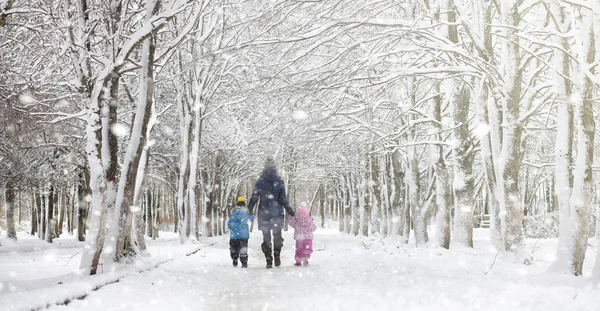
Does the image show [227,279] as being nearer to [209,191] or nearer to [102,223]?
[102,223]

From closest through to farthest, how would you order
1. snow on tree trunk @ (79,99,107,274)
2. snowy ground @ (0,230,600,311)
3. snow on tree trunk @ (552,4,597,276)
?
1. snowy ground @ (0,230,600,311)
2. snow on tree trunk @ (552,4,597,276)
3. snow on tree trunk @ (79,99,107,274)

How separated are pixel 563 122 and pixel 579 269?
2.33m

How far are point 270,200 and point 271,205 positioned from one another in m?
0.11

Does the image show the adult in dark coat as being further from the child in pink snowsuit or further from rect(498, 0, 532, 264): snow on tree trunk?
rect(498, 0, 532, 264): snow on tree trunk

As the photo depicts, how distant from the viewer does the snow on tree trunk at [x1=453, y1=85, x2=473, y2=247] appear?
12953mm

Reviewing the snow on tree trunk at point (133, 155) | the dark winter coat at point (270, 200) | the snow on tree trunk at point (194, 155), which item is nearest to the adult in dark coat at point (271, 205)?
the dark winter coat at point (270, 200)

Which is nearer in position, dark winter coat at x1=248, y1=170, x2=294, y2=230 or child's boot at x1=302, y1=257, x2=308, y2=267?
child's boot at x1=302, y1=257, x2=308, y2=267

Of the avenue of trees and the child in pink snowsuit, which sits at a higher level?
the avenue of trees

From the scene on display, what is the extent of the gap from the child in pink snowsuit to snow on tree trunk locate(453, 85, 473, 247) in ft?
13.6

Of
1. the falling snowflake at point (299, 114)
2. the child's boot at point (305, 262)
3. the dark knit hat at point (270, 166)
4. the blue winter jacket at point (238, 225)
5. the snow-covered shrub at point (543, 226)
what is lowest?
the snow-covered shrub at point (543, 226)

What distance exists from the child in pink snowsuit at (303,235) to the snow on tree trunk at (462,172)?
163 inches

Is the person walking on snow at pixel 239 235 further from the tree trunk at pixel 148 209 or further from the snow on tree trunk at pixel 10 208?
the tree trunk at pixel 148 209

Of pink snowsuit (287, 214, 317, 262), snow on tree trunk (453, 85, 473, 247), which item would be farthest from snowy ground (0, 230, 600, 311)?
snow on tree trunk (453, 85, 473, 247)

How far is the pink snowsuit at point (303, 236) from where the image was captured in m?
11.1
